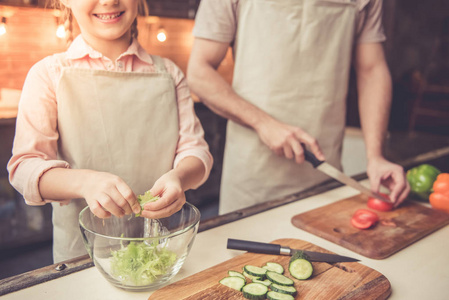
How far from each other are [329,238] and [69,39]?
33.4 inches

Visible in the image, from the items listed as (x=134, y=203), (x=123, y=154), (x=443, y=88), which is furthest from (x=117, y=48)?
(x=443, y=88)

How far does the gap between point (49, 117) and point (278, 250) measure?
615 mm

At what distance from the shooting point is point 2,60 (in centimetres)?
284

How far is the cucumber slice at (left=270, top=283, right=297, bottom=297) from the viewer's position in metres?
0.83

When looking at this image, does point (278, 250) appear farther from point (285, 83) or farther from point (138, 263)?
point (285, 83)

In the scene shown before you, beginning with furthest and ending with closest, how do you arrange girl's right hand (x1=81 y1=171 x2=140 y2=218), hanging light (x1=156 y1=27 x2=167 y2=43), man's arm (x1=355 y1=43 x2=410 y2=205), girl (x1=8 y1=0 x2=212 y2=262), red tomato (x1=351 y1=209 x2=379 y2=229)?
hanging light (x1=156 y1=27 x2=167 y2=43) → man's arm (x1=355 y1=43 x2=410 y2=205) → red tomato (x1=351 y1=209 x2=379 y2=229) → girl (x1=8 y1=0 x2=212 y2=262) → girl's right hand (x1=81 y1=171 x2=140 y2=218)

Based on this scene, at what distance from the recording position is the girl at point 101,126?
910 mm

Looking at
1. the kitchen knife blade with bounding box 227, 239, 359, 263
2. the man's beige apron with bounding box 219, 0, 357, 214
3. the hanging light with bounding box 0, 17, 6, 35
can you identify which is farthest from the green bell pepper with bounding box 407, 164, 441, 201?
the hanging light with bounding box 0, 17, 6, 35

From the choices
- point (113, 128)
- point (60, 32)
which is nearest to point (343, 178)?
point (113, 128)

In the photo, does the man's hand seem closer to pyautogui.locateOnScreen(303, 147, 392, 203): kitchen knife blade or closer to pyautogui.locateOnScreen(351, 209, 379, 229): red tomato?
pyautogui.locateOnScreen(303, 147, 392, 203): kitchen knife blade

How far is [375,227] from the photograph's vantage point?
1207mm

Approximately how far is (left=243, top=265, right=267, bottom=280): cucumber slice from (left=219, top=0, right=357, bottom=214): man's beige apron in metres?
0.76

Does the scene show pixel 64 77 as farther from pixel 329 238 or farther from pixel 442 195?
pixel 442 195

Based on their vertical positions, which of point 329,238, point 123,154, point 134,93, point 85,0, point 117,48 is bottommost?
point 329,238
